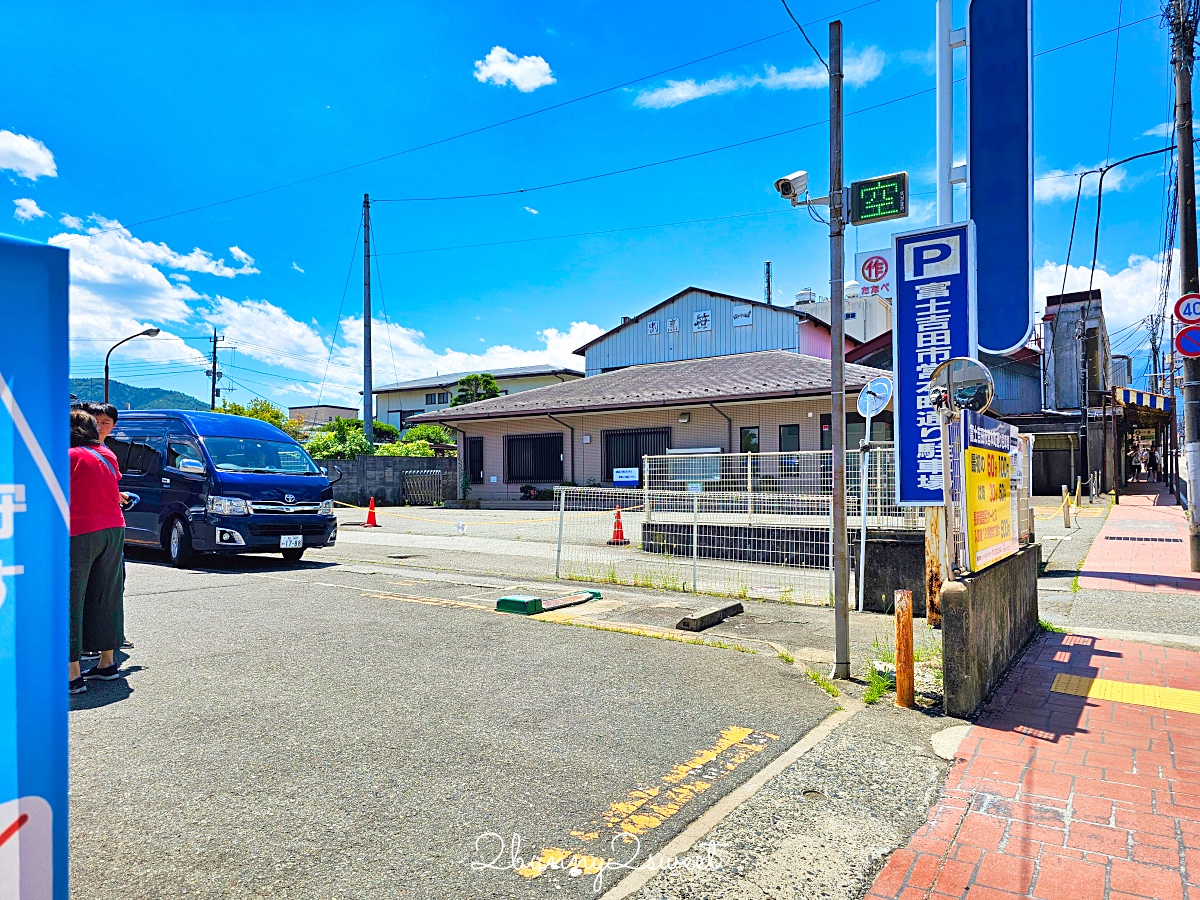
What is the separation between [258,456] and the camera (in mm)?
11031

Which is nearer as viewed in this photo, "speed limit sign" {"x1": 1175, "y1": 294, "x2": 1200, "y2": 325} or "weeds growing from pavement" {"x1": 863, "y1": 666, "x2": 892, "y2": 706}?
"weeds growing from pavement" {"x1": 863, "y1": 666, "x2": 892, "y2": 706}

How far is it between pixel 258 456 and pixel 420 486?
19298 mm

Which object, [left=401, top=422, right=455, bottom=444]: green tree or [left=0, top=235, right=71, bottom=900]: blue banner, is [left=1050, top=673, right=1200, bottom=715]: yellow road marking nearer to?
[left=0, top=235, right=71, bottom=900]: blue banner

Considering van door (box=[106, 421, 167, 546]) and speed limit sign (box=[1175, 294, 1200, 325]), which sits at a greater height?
speed limit sign (box=[1175, 294, 1200, 325])

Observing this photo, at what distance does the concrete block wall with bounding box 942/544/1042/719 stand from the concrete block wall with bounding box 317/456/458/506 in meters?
25.9

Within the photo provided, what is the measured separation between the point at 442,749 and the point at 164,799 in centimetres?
124

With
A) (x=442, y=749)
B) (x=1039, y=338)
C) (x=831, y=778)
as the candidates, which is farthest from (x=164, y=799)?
(x=1039, y=338)

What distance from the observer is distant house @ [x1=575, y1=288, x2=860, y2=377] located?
112 ft

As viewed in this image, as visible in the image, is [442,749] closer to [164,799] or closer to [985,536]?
[164,799]

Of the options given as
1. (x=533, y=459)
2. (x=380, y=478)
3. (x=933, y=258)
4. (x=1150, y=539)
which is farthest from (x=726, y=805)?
(x=380, y=478)

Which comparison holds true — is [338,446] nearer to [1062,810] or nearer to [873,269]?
[873,269]

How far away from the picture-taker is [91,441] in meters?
4.94

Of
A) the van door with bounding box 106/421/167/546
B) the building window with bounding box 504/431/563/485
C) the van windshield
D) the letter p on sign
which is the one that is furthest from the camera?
the building window with bounding box 504/431/563/485

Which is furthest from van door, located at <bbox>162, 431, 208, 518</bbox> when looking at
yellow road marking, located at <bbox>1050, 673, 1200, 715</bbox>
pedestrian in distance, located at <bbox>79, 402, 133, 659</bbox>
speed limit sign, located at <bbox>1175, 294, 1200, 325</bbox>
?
speed limit sign, located at <bbox>1175, 294, 1200, 325</bbox>
